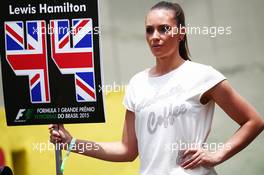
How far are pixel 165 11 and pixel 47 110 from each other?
0.62 metres

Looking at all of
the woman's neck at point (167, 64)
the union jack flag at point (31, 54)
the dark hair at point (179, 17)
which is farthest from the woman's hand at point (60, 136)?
the dark hair at point (179, 17)

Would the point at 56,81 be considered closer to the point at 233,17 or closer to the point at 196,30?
the point at 196,30

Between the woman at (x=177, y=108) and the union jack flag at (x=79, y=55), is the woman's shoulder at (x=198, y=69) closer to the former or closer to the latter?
the woman at (x=177, y=108)

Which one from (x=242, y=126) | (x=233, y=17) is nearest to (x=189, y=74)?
(x=242, y=126)

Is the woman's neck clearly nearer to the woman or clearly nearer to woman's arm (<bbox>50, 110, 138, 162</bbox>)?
the woman

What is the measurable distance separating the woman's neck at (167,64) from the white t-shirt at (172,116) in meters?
0.02

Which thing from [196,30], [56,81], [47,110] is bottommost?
[47,110]

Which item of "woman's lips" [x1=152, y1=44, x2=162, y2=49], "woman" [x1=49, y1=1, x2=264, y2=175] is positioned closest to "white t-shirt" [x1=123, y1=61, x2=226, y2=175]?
"woman" [x1=49, y1=1, x2=264, y2=175]

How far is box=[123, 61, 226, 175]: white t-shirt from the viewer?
1.52m

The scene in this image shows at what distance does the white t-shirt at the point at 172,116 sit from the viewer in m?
1.52

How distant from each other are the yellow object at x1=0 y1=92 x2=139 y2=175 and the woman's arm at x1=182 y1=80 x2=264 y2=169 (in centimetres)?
31

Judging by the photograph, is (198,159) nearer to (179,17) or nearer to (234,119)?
(234,119)

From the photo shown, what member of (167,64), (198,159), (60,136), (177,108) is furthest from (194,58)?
(60,136)

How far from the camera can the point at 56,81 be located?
5.79 feet
